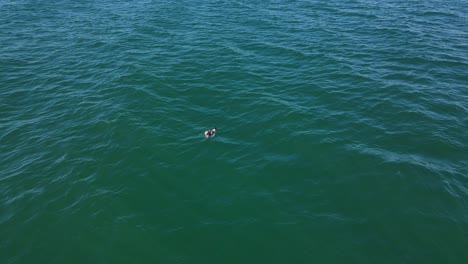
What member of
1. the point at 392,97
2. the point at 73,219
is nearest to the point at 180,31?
the point at 392,97

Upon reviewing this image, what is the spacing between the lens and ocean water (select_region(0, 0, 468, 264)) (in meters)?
21.7

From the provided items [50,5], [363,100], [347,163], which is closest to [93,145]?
[347,163]

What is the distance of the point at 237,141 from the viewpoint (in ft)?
97.7

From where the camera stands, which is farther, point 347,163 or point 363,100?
point 363,100

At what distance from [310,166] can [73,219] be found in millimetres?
17760

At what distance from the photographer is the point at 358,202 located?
23.7m

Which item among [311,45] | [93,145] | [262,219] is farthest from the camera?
[311,45]

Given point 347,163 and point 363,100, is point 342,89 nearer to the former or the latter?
point 363,100

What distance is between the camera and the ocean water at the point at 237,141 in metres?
21.7

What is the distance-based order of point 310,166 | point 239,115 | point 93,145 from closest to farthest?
point 310,166
point 93,145
point 239,115

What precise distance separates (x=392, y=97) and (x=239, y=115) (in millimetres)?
15615

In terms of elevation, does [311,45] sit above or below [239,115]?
above

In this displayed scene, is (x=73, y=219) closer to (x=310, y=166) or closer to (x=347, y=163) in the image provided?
(x=310, y=166)

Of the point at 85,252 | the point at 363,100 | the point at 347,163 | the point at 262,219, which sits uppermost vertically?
the point at 363,100
